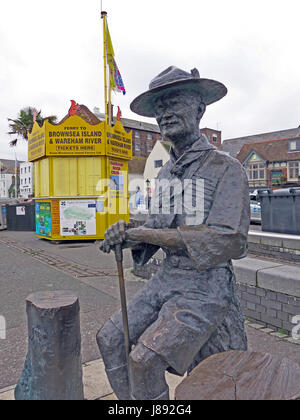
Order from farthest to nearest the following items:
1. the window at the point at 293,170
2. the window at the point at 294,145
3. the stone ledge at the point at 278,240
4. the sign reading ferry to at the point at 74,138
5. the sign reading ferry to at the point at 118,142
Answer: the window at the point at 293,170 → the window at the point at 294,145 → the sign reading ferry to at the point at 118,142 → the sign reading ferry to at the point at 74,138 → the stone ledge at the point at 278,240

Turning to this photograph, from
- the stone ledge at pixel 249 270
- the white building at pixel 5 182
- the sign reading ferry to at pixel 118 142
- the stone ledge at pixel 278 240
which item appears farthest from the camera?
the white building at pixel 5 182

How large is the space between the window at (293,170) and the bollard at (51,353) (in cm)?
3515

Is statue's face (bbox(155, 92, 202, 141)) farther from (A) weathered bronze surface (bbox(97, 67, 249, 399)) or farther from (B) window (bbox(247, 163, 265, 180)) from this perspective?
(B) window (bbox(247, 163, 265, 180))

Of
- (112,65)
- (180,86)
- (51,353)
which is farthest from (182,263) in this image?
(112,65)

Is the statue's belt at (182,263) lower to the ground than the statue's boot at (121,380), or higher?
higher

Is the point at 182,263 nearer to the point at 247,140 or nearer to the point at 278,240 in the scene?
the point at 278,240

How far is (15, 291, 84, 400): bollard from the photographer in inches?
91.1

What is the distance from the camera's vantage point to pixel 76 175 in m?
11.3

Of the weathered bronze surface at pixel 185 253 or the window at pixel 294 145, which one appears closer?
the weathered bronze surface at pixel 185 253

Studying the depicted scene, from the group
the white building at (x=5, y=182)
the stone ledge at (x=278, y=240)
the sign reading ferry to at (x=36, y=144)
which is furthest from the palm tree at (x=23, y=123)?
the white building at (x=5, y=182)

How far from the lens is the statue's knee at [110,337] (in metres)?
1.99

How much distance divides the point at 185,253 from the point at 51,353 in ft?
3.99

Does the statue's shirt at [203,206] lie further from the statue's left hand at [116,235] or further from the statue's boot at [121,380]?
the statue's boot at [121,380]

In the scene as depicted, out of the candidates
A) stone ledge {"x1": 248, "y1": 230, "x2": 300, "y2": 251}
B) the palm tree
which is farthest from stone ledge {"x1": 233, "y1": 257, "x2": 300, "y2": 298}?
the palm tree
